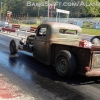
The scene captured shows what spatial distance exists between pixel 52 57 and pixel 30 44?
2.40m

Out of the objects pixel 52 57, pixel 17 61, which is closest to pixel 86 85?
pixel 52 57

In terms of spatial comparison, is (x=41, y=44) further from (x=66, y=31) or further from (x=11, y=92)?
(x=11, y=92)

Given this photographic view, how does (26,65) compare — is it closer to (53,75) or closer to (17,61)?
(17,61)

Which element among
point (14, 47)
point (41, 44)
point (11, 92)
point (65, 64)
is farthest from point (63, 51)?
point (14, 47)

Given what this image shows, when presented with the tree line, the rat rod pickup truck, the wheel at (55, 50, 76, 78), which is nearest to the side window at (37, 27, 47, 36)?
the rat rod pickup truck

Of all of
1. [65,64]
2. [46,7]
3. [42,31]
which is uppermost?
[46,7]

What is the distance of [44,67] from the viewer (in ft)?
29.5

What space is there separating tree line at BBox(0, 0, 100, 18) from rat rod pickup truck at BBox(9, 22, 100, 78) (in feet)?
253

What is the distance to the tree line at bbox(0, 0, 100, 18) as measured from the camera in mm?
87625

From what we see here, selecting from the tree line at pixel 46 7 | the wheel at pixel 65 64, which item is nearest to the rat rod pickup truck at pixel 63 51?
the wheel at pixel 65 64

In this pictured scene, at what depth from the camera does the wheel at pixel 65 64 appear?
7.18m

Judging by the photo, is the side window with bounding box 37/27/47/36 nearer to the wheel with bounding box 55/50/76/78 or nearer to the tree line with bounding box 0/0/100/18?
the wheel with bounding box 55/50/76/78

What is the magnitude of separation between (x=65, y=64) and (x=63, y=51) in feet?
1.35

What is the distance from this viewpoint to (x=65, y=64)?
7.52 meters
